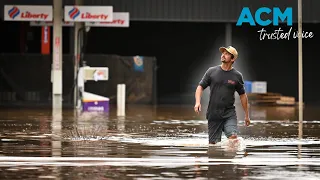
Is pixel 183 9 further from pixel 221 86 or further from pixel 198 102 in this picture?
pixel 198 102

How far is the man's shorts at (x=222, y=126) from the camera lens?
577 inches

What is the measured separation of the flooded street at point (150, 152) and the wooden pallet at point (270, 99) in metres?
18.1

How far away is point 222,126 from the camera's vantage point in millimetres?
14812

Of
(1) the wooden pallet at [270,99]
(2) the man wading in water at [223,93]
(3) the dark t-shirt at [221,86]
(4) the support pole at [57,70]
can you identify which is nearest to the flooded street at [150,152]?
(2) the man wading in water at [223,93]

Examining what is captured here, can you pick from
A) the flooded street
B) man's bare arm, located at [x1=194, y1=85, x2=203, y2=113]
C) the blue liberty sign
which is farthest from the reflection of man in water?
man's bare arm, located at [x1=194, y1=85, x2=203, y2=113]

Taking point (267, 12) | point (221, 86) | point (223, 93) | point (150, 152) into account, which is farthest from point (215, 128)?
point (267, 12)

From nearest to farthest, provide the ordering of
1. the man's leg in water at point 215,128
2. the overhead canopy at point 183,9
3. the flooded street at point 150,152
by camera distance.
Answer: the flooded street at point 150,152
the man's leg in water at point 215,128
the overhead canopy at point 183,9

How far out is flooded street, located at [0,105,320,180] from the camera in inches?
448

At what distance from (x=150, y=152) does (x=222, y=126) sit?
4.37 feet

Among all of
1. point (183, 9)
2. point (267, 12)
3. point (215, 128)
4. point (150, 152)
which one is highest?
point (183, 9)

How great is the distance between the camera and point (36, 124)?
23062 mm

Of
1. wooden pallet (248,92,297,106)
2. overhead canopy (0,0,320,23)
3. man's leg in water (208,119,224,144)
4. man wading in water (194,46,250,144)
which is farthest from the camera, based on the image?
wooden pallet (248,92,297,106)

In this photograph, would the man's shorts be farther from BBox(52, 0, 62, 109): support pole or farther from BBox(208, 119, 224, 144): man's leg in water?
BBox(52, 0, 62, 109): support pole

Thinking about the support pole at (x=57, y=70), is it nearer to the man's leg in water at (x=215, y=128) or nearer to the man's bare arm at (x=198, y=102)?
the man's leg in water at (x=215, y=128)
